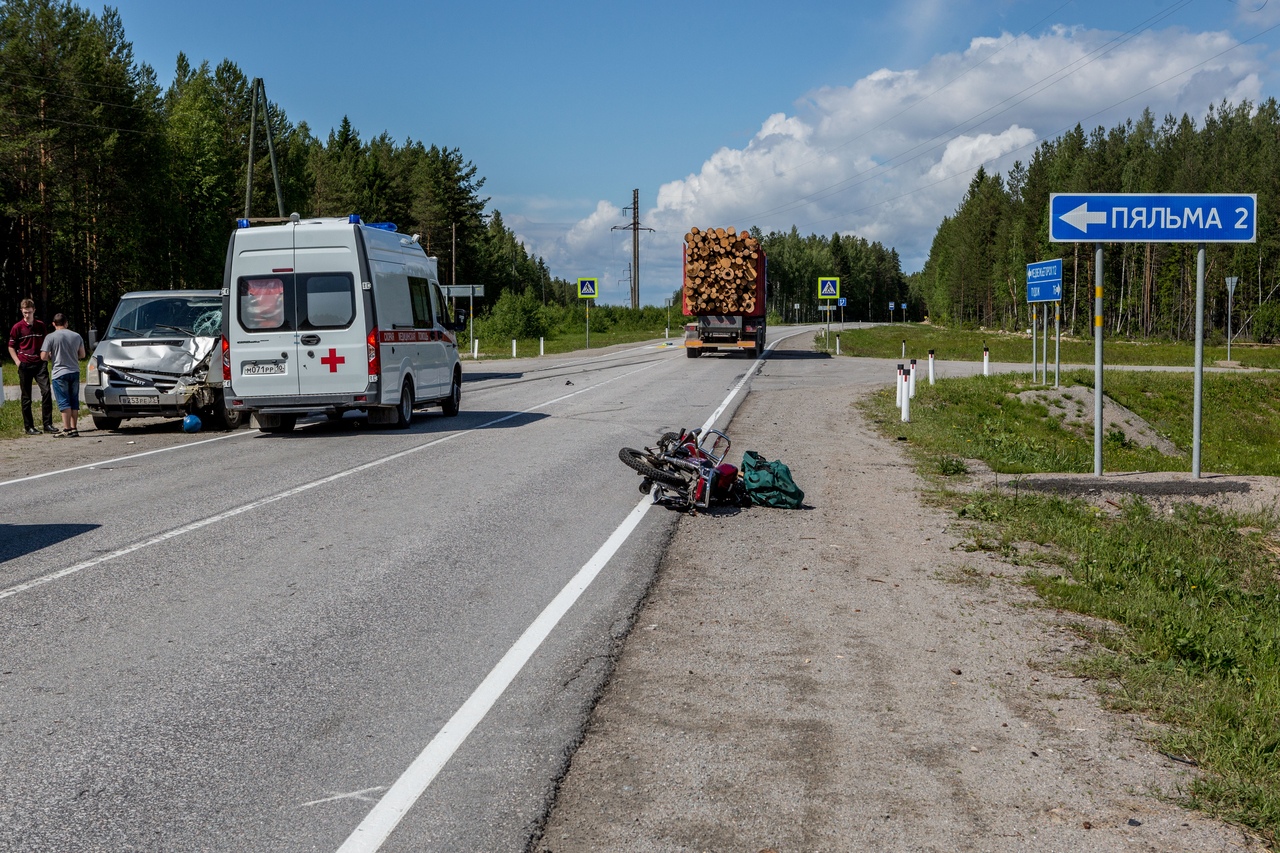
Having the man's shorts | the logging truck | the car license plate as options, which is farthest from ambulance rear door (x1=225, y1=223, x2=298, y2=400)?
the logging truck

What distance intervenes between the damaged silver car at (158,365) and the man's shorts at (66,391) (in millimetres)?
258

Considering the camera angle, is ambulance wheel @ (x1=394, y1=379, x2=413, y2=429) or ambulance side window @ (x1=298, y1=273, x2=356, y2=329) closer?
ambulance side window @ (x1=298, y1=273, x2=356, y2=329)

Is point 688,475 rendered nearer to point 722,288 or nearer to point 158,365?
point 158,365

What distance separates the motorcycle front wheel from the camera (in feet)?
31.7

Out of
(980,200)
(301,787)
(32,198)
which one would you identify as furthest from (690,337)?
(980,200)

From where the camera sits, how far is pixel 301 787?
3.80 meters

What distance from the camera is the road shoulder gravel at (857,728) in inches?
138

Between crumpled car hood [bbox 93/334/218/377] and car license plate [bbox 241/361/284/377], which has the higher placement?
crumpled car hood [bbox 93/334/218/377]

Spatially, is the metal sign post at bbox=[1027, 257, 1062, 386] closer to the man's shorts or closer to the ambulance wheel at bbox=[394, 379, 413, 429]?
the ambulance wheel at bbox=[394, 379, 413, 429]

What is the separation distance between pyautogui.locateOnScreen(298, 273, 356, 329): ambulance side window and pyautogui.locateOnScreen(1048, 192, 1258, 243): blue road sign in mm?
9303

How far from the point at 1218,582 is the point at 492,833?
5.80m

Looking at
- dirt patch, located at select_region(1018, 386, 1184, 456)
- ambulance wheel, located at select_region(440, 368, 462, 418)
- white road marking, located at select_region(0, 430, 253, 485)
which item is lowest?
dirt patch, located at select_region(1018, 386, 1184, 456)

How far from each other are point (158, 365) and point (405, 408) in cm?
398

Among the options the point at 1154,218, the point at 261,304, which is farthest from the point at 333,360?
the point at 1154,218
